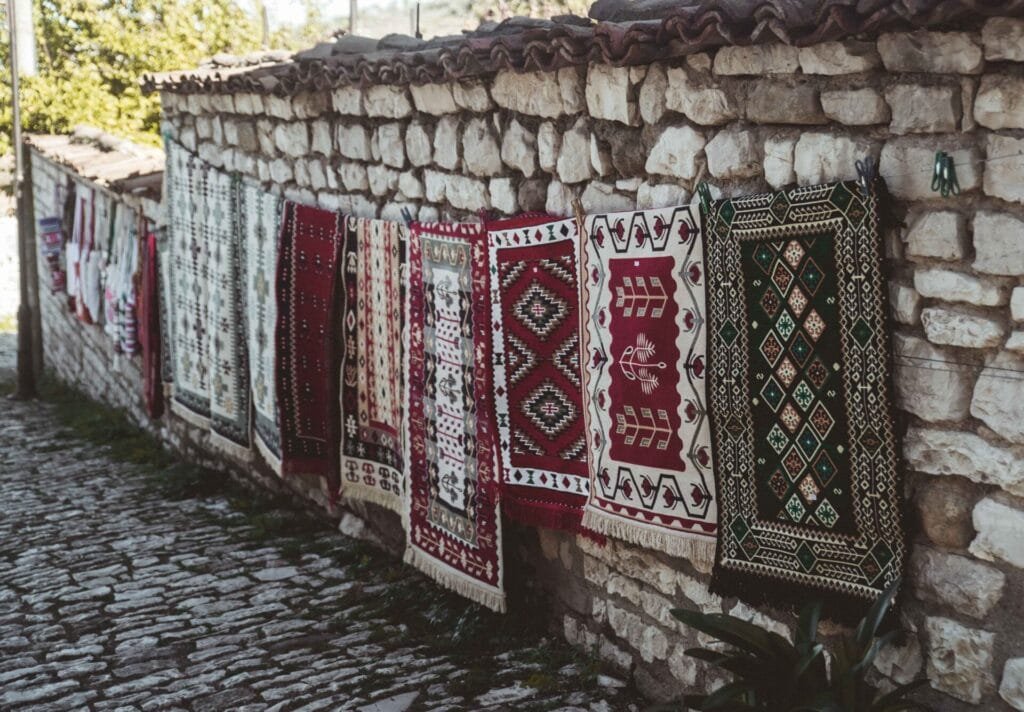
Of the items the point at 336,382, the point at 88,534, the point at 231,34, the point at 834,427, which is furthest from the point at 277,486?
the point at 231,34

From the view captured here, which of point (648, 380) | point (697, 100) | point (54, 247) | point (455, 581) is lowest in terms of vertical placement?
point (455, 581)

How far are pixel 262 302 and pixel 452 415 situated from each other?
7.33 ft

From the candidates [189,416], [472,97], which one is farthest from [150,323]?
[472,97]

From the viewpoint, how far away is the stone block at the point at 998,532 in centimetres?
312

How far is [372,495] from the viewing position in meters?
6.18

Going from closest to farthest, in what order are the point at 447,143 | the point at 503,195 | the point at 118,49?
1. the point at 503,195
2. the point at 447,143
3. the point at 118,49

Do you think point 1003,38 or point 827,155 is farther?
point 827,155

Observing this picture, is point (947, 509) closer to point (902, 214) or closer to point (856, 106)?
point (902, 214)

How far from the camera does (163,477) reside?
8.84 meters

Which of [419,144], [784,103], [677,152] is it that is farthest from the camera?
[419,144]

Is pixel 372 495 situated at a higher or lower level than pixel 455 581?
higher

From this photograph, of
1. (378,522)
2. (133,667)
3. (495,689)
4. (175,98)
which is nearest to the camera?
(495,689)

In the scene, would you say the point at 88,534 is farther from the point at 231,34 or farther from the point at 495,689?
the point at 231,34

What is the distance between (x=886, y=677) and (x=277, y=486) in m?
4.98
